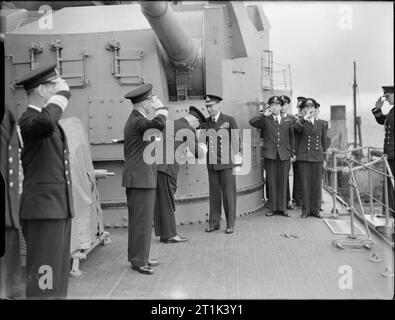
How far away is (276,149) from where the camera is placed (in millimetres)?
6129

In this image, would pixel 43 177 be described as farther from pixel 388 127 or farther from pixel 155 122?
pixel 388 127

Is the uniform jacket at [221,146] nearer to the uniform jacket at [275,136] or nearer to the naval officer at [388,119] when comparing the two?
the uniform jacket at [275,136]

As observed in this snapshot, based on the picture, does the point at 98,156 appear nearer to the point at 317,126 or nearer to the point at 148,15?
the point at 148,15

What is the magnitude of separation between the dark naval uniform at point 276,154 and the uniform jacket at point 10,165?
12.4ft

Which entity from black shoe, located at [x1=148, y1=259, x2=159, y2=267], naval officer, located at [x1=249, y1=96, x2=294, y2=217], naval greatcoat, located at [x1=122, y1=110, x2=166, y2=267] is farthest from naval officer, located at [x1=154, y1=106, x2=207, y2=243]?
naval officer, located at [x1=249, y1=96, x2=294, y2=217]

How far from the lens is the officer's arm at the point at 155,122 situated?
142 inches

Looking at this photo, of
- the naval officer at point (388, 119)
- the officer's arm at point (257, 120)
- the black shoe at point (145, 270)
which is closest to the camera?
the black shoe at point (145, 270)

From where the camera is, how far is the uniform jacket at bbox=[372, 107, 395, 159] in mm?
4840

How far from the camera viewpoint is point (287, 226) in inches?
214

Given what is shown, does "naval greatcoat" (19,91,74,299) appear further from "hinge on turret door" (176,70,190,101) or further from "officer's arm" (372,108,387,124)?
"officer's arm" (372,108,387,124)

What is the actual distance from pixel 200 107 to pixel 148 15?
5.55 ft

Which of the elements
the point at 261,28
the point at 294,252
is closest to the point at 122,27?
the point at 261,28

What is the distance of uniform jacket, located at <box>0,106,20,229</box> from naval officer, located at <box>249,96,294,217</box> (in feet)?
12.4

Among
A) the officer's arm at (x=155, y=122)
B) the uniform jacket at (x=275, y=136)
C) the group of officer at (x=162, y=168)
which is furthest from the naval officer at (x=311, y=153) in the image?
the officer's arm at (x=155, y=122)
